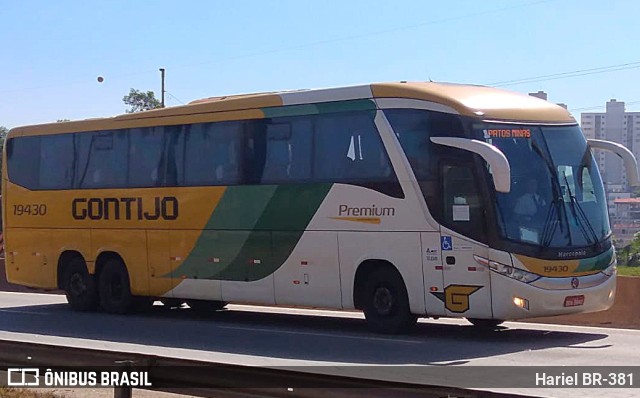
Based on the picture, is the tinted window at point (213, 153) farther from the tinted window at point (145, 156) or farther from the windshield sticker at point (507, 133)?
the windshield sticker at point (507, 133)

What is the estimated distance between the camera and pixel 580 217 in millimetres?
14773

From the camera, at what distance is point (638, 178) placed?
52.5 feet

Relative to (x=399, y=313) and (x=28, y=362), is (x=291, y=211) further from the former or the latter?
(x=28, y=362)

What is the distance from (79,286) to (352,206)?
7.80 metres

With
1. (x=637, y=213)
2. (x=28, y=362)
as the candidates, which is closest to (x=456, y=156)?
(x=28, y=362)

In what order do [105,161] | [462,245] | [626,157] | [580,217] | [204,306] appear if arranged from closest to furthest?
[462,245], [580,217], [626,157], [105,161], [204,306]

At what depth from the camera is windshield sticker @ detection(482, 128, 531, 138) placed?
14550mm

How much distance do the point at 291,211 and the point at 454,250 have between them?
3305mm

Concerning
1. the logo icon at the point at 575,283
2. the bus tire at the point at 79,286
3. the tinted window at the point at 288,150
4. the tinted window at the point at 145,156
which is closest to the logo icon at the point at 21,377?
the tinted window at the point at 288,150

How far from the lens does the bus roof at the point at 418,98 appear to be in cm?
1481

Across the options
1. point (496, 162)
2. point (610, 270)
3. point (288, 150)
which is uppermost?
point (288, 150)

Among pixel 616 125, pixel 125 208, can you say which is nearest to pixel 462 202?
pixel 125 208

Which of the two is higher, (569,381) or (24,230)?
(24,230)

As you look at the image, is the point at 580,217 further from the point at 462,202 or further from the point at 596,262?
the point at 462,202
